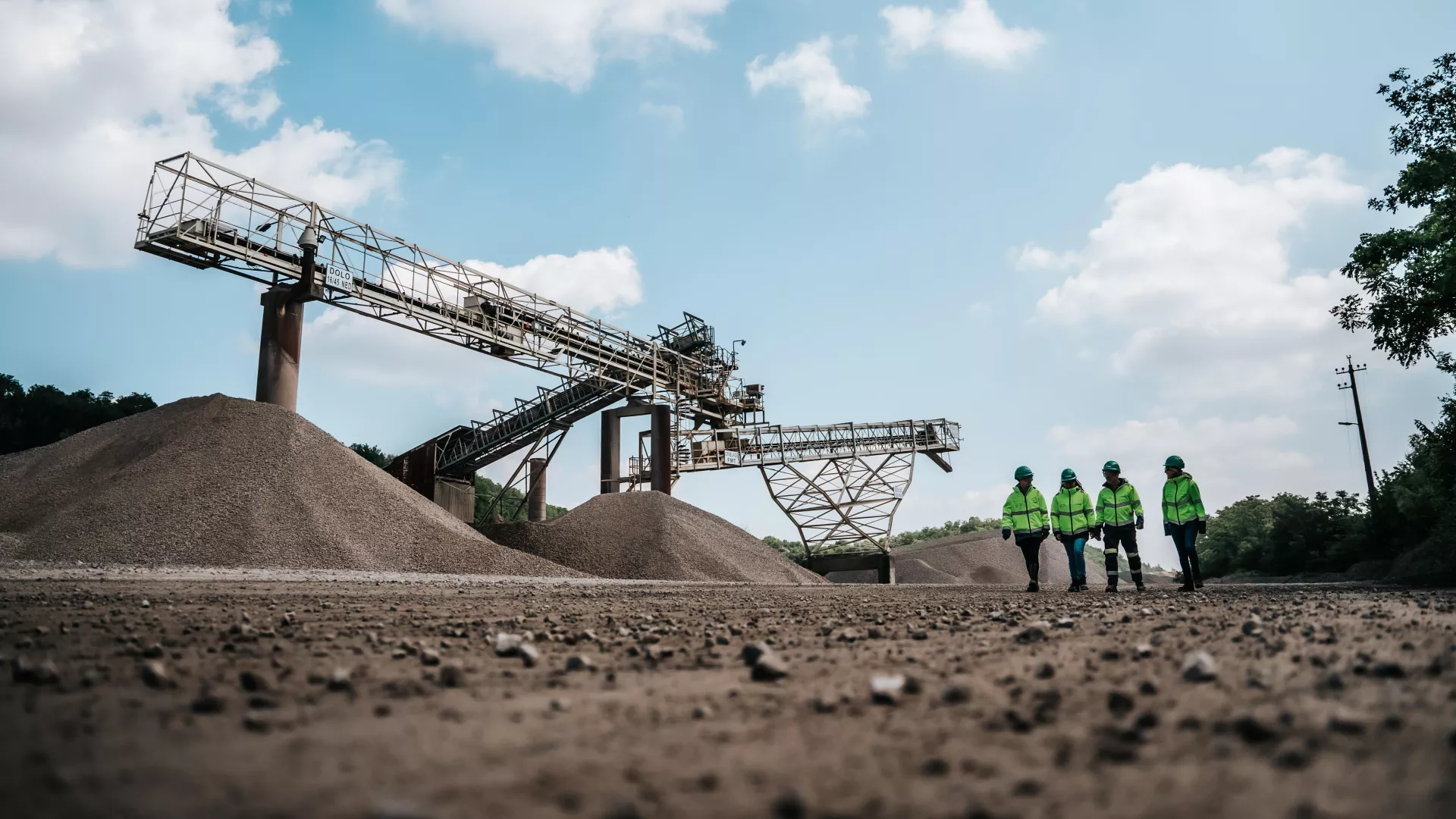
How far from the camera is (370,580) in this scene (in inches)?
530

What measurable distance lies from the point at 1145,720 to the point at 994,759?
0.65 metres

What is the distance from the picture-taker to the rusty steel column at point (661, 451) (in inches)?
1265

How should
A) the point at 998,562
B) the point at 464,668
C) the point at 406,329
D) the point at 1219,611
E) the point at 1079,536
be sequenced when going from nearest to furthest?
the point at 464,668 < the point at 1219,611 < the point at 1079,536 < the point at 406,329 < the point at 998,562

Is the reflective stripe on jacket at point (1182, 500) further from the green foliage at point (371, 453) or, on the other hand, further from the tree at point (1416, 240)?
the green foliage at point (371, 453)

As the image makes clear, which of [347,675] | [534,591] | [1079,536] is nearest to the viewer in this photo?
[347,675]

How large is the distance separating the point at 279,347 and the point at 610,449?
13.2 metres

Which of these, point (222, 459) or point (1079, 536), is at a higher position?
point (222, 459)

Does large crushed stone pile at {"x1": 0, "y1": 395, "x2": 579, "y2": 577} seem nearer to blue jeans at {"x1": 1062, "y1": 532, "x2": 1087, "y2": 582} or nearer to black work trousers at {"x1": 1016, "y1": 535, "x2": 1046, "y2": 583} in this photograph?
black work trousers at {"x1": 1016, "y1": 535, "x2": 1046, "y2": 583}

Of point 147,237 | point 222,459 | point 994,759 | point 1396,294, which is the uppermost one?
point 147,237

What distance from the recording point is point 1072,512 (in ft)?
48.2

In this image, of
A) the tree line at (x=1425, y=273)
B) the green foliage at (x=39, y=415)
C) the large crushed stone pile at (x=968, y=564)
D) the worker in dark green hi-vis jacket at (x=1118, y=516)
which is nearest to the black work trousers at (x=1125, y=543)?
the worker in dark green hi-vis jacket at (x=1118, y=516)

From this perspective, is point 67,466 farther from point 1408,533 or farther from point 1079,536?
point 1408,533

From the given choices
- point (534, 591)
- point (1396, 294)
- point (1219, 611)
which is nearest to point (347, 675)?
point (1219, 611)

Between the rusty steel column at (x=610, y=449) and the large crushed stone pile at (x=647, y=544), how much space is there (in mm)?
3931
